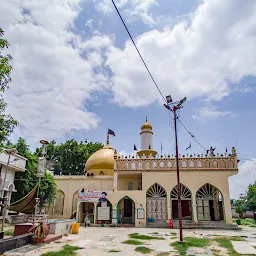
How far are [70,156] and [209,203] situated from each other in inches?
858

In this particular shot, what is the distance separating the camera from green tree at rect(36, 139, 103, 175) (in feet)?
121

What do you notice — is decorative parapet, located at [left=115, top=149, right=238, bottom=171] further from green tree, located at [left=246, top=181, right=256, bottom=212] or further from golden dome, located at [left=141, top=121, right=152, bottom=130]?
green tree, located at [left=246, top=181, right=256, bottom=212]

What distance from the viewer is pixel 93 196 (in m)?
21.7

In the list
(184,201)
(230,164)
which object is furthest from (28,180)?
(230,164)

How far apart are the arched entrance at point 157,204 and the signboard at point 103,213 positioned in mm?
3491

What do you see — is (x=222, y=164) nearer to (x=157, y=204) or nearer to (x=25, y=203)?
(x=157, y=204)

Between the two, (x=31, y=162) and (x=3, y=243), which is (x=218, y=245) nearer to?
(x=3, y=243)

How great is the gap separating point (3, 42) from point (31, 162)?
13.9 meters

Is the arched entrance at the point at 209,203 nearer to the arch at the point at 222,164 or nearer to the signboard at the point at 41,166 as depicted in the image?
the arch at the point at 222,164

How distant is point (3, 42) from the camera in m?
6.66

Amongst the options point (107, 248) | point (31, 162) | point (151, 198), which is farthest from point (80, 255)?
point (151, 198)

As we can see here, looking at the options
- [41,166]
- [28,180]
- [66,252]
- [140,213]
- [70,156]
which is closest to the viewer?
[66,252]

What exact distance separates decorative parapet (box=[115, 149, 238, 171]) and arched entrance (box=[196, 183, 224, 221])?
1.82m

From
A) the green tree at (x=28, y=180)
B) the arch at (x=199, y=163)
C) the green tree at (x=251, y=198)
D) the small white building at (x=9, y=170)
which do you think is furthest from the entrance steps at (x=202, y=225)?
the green tree at (x=251, y=198)
